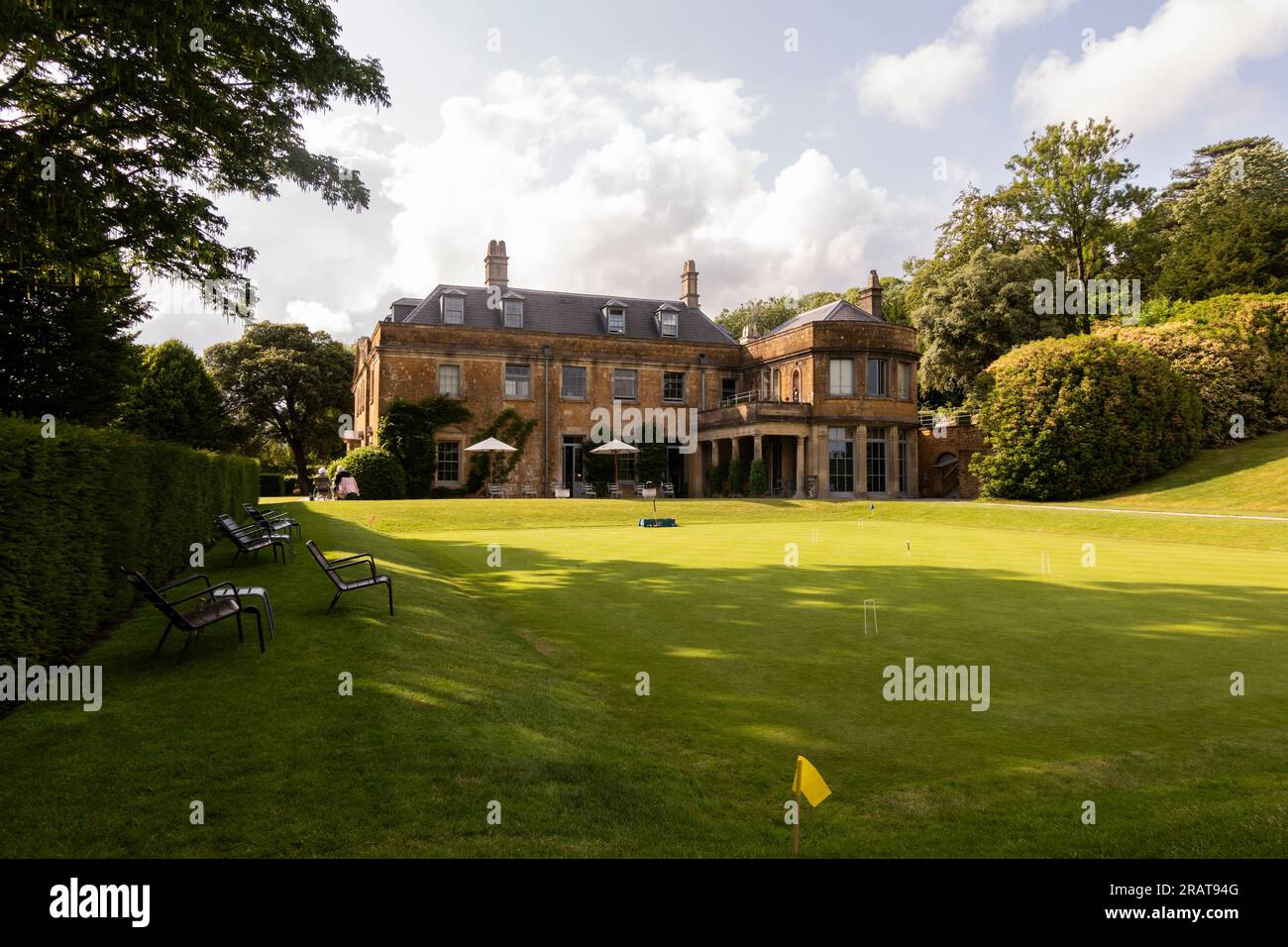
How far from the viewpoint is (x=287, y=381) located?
179ft

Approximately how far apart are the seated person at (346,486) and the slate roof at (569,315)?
9517 millimetres

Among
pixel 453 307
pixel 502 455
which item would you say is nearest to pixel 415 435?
pixel 502 455

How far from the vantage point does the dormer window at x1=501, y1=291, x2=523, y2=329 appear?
41406 mm

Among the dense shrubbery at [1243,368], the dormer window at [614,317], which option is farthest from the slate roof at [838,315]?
the dense shrubbery at [1243,368]

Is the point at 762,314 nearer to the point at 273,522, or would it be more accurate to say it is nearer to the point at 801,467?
the point at 801,467

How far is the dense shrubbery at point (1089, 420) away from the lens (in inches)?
1193

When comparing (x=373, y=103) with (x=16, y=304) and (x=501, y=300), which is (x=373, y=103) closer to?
(x=16, y=304)

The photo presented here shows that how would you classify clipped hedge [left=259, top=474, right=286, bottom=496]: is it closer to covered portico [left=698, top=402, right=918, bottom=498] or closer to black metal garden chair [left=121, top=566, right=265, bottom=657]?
covered portico [left=698, top=402, right=918, bottom=498]

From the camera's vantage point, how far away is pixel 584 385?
4122cm

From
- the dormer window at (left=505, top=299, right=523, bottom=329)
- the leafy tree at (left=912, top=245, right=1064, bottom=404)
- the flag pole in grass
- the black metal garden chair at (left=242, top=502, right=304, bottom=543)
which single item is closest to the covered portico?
the leafy tree at (left=912, top=245, right=1064, bottom=404)

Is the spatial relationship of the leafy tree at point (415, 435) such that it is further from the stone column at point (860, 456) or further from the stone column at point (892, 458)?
the stone column at point (892, 458)

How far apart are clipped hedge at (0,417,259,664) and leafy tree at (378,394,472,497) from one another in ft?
88.4

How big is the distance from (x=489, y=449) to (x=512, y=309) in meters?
9.67

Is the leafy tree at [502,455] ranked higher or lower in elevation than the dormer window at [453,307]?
lower
